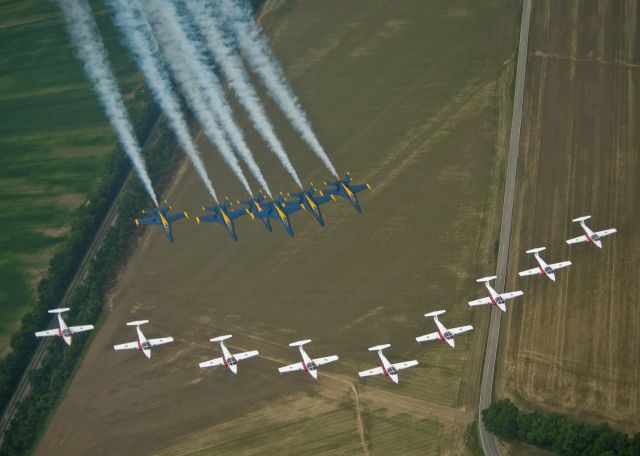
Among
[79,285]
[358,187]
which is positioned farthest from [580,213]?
[79,285]

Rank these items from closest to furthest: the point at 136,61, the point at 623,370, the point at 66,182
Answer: the point at 623,370, the point at 66,182, the point at 136,61

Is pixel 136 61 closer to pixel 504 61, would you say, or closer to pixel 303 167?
pixel 303 167

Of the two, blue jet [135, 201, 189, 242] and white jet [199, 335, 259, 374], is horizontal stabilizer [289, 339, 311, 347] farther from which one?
blue jet [135, 201, 189, 242]

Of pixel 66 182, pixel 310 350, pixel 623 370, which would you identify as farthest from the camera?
pixel 66 182

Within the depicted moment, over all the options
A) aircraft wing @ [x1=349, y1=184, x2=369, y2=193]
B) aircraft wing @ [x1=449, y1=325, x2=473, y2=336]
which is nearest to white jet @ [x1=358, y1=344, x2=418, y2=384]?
aircraft wing @ [x1=449, y1=325, x2=473, y2=336]

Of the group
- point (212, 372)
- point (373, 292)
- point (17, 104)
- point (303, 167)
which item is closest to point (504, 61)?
point (303, 167)

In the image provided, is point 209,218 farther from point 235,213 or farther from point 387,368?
point 387,368

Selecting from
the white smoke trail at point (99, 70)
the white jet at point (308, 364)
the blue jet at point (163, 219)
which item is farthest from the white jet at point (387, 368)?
the white smoke trail at point (99, 70)

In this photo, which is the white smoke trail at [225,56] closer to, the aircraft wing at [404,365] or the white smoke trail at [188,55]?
the white smoke trail at [188,55]
